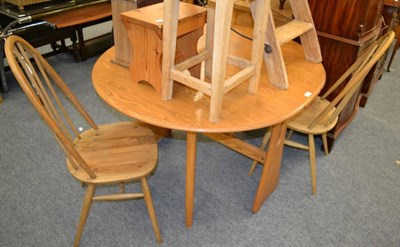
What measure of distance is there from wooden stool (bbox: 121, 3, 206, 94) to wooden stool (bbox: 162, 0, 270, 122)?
0.13 feet

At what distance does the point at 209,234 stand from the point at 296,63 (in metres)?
0.97

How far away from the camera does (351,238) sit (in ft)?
5.80

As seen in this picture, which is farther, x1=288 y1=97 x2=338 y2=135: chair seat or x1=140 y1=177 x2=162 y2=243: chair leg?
x1=288 y1=97 x2=338 y2=135: chair seat

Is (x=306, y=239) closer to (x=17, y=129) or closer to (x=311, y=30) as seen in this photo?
(x=311, y=30)

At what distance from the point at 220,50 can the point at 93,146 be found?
0.82 m

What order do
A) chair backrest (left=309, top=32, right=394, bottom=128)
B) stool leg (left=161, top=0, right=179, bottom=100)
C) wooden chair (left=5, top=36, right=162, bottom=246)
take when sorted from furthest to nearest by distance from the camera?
chair backrest (left=309, top=32, right=394, bottom=128) < wooden chair (left=5, top=36, right=162, bottom=246) < stool leg (left=161, top=0, right=179, bottom=100)

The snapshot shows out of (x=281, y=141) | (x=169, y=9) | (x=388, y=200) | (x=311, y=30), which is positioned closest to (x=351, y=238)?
(x=388, y=200)

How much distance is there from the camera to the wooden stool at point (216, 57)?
→ 1.07m

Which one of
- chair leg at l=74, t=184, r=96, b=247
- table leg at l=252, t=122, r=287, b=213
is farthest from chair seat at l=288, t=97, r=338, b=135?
chair leg at l=74, t=184, r=96, b=247

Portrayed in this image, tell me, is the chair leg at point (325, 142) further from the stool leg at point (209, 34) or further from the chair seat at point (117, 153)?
the chair seat at point (117, 153)

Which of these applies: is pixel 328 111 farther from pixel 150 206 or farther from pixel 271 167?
pixel 150 206

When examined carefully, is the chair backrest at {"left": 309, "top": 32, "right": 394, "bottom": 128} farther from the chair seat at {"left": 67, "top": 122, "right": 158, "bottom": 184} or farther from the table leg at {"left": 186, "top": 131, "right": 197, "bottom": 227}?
the chair seat at {"left": 67, "top": 122, "right": 158, "bottom": 184}

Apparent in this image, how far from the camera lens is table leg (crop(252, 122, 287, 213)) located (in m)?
1.62

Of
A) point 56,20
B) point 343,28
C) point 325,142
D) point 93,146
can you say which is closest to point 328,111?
point 325,142
